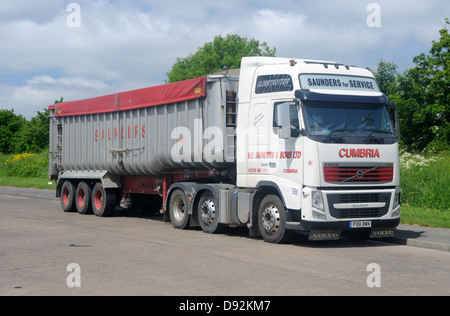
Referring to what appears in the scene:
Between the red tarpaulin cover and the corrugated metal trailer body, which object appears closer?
the corrugated metal trailer body

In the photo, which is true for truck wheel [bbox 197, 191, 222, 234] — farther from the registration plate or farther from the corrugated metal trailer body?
the registration plate

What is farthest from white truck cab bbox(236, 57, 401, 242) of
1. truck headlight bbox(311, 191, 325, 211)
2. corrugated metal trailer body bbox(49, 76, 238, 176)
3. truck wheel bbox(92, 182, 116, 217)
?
truck wheel bbox(92, 182, 116, 217)

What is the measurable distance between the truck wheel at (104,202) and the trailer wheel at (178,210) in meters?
4.01

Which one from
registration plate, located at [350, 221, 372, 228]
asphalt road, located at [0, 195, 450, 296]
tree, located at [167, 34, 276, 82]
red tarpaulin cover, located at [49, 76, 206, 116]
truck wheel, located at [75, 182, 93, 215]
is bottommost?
asphalt road, located at [0, 195, 450, 296]

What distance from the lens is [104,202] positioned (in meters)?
19.8

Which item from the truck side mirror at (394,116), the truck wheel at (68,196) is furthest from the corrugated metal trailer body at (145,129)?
the truck side mirror at (394,116)

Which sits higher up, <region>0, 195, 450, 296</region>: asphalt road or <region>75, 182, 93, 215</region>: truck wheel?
<region>75, 182, 93, 215</region>: truck wheel

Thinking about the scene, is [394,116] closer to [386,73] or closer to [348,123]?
[348,123]

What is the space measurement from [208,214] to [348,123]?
4203 mm

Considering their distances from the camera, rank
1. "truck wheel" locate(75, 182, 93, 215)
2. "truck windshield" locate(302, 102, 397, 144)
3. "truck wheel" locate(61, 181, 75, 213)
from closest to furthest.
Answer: "truck windshield" locate(302, 102, 397, 144)
"truck wheel" locate(75, 182, 93, 215)
"truck wheel" locate(61, 181, 75, 213)

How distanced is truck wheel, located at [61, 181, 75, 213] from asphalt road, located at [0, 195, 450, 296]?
5.91m

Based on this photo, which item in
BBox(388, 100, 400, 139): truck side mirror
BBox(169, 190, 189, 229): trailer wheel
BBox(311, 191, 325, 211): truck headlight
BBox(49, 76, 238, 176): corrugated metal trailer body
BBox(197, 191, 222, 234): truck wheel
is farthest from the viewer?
BBox(169, 190, 189, 229): trailer wheel

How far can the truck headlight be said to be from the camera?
12.1 m
